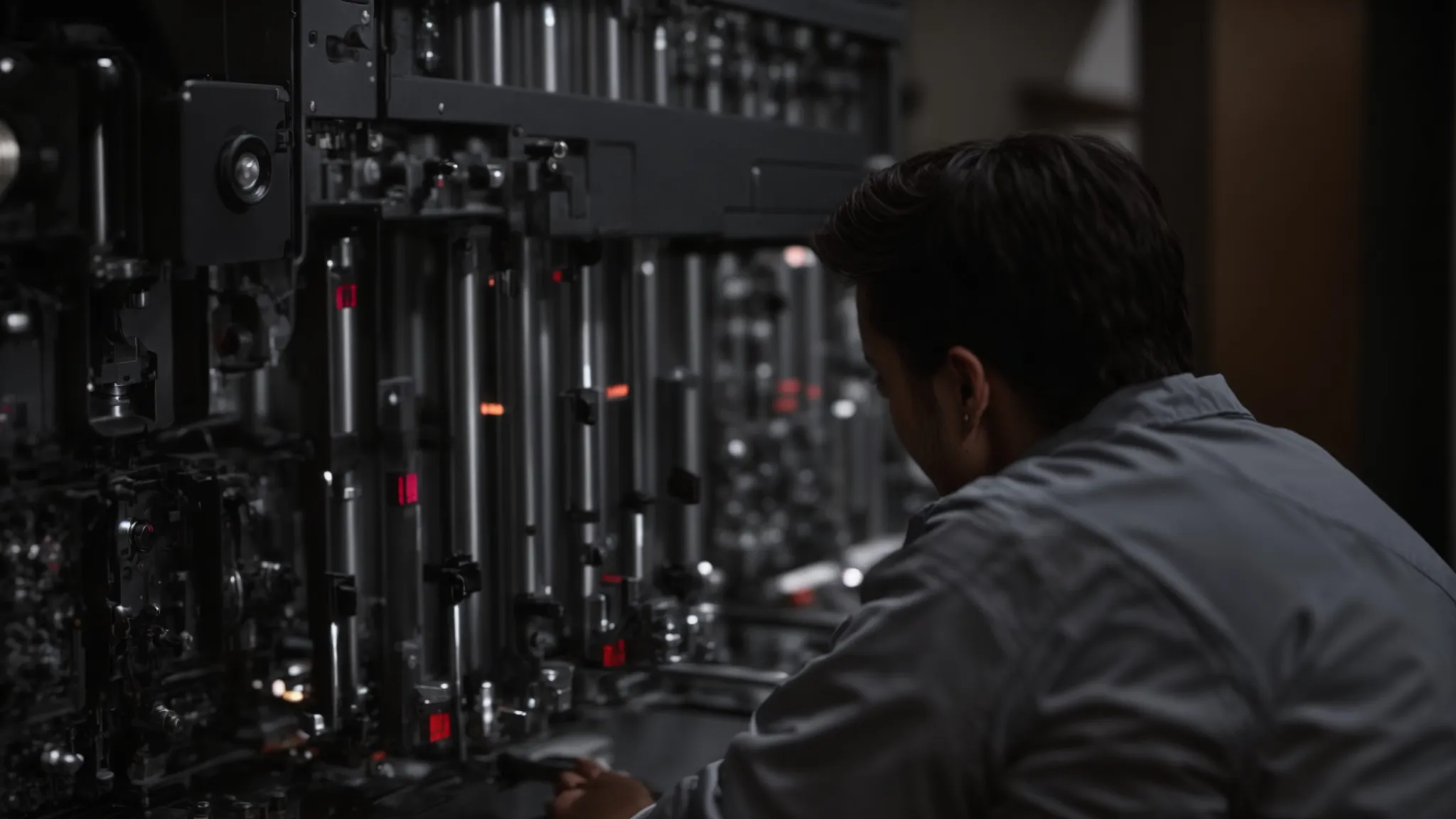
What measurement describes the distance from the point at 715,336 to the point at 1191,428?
1.61 m

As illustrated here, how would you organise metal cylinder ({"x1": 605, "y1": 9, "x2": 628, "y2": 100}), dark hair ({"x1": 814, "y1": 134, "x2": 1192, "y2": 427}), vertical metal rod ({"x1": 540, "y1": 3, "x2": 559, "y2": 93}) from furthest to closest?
metal cylinder ({"x1": 605, "y1": 9, "x2": 628, "y2": 100}) → vertical metal rod ({"x1": 540, "y1": 3, "x2": 559, "y2": 93}) → dark hair ({"x1": 814, "y1": 134, "x2": 1192, "y2": 427})

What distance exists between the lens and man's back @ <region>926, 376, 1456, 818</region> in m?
1.20

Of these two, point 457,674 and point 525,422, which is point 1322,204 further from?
point 457,674

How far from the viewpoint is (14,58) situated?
1607mm

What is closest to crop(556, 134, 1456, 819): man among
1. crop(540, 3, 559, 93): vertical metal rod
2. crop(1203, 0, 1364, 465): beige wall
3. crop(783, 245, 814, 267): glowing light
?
crop(540, 3, 559, 93): vertical metal rod

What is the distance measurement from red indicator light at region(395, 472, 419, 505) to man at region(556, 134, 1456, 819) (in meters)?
0.65

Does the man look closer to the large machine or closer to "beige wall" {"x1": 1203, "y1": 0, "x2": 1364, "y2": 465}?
the large machine

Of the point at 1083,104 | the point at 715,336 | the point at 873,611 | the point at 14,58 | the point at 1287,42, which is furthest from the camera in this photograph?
the point at 1083,104

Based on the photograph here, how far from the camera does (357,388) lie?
1.91 m

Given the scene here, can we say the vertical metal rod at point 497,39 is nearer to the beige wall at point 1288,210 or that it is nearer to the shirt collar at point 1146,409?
the shirt collar at point 1146,409

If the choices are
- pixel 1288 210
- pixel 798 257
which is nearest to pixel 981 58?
pixel 1288 210

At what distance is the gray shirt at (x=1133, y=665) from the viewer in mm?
1199

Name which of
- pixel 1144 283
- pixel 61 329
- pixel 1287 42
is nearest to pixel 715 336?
pixel 61 329

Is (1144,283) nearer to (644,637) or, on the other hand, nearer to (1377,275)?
(644,637)
